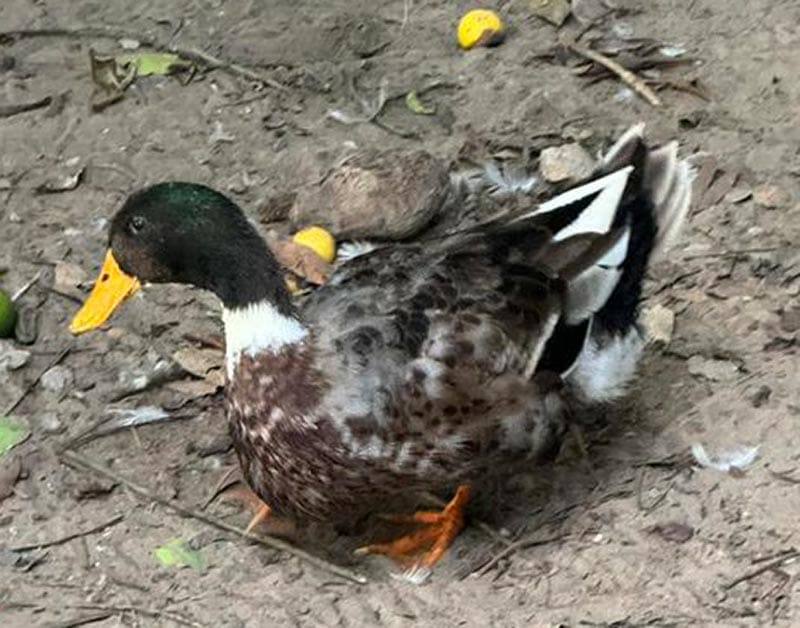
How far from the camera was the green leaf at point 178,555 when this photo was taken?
4137 mm

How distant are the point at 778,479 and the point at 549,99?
1.94 meters

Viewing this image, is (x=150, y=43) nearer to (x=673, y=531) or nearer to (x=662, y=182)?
(x=662, y=182)

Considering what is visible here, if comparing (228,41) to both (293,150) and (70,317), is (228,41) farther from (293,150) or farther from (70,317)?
Answer: (70,317)

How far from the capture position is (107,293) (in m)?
4.26

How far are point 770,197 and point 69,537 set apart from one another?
2385 millimetres

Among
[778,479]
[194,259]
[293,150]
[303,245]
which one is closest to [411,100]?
[293,150]

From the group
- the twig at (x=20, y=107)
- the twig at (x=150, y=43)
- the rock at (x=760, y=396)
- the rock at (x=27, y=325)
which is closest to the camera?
the rock at (x=760, y=396)

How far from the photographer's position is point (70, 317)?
490 cm

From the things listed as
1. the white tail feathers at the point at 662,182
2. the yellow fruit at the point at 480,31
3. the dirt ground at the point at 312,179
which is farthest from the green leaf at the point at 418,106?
the white tail feathers at the point at 662,182

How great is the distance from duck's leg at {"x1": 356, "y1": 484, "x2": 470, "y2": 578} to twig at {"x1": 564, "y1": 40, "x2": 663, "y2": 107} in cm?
186

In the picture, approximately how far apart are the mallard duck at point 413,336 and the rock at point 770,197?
863mm

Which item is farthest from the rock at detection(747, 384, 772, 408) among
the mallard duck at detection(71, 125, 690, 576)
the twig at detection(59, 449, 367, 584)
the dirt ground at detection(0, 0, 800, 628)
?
the twig at detection(59, 449, 367, 584)

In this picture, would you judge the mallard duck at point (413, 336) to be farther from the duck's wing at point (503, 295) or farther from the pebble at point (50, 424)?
the pebble at point (50, 424)

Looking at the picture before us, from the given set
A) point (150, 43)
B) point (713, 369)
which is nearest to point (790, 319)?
point (713, 369)
